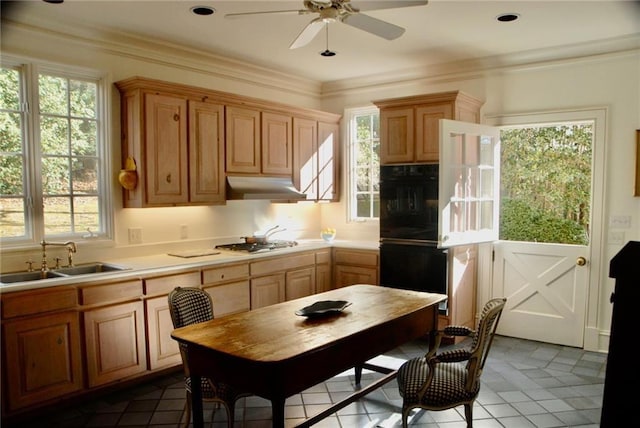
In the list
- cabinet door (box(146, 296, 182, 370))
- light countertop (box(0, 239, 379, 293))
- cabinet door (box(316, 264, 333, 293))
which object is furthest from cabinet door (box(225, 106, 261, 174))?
cabinet door (box(146, 296, 182, 370))

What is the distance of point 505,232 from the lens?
477 centimetres

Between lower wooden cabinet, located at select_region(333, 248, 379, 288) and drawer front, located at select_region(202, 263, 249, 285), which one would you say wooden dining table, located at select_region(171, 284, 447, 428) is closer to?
drawer front, located at select_region(202, 263, 249, 285)

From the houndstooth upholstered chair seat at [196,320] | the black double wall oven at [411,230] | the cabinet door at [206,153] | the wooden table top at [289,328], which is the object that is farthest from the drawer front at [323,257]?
the houndstooth upholstered chair seat at [196,320]

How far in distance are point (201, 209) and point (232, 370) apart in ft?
8.91

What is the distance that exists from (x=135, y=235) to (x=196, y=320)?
1.63 metres

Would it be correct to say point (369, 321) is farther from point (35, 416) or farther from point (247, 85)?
point (247, 85)

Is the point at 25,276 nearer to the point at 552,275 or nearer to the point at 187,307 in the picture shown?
the point at 187,307

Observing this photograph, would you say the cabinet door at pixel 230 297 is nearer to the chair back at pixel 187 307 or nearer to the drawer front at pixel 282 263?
the drawer front at pixel 282 263

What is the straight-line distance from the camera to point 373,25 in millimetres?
2639

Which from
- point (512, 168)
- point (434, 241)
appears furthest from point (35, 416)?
point (512, 168)

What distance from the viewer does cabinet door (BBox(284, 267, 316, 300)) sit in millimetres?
4492

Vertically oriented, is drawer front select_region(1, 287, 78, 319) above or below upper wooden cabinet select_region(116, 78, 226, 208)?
below

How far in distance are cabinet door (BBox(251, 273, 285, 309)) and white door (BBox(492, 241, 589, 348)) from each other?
2161 mm

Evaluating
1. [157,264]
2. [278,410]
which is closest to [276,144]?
[157,264]
